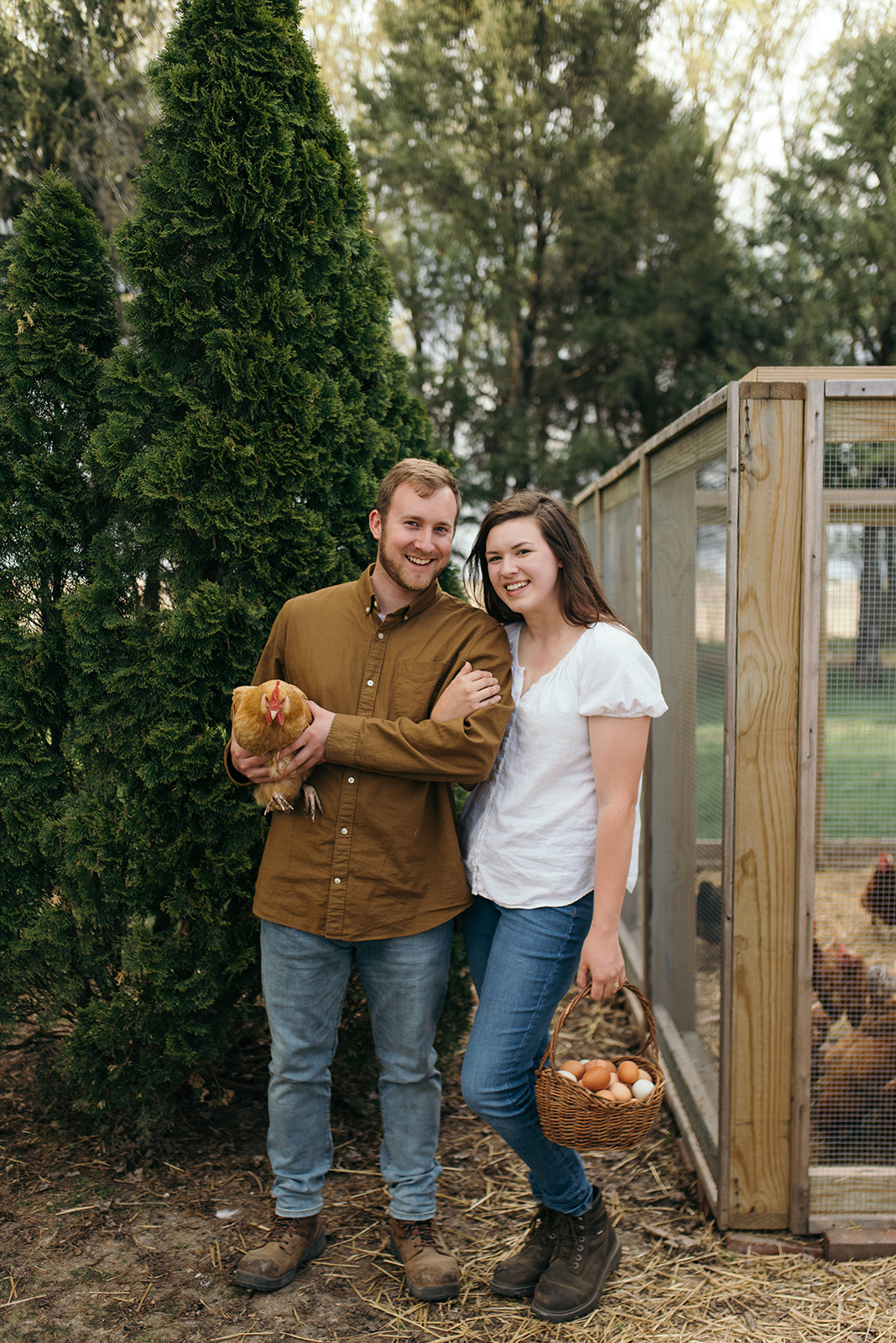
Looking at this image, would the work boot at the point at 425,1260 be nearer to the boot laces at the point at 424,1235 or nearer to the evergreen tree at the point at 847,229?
the boot laces at the point at 424,1235

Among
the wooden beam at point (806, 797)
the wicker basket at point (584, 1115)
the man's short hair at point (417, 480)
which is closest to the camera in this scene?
the wicker basket at point (584, 1115)

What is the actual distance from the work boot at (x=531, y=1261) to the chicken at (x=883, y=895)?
4.72 ft

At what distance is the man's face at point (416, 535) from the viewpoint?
246 centimetres

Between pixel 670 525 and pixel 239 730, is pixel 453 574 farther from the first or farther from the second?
pixel 239 730

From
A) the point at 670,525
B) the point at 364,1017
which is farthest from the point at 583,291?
the point at 364,1017

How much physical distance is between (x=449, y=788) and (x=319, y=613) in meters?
0.62

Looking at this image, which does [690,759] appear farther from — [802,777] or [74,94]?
[74,94]

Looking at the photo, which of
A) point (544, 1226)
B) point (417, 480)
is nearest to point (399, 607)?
point (417, 480)

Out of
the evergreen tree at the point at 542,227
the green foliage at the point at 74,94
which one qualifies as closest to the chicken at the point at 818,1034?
the green foliage at the point at 74,94

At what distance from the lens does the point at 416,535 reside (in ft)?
8.11

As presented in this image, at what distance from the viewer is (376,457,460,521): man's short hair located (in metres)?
2.46

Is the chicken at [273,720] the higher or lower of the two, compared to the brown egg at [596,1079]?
higher

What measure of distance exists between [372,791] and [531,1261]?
1.41 metres

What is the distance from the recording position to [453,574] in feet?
11.8
